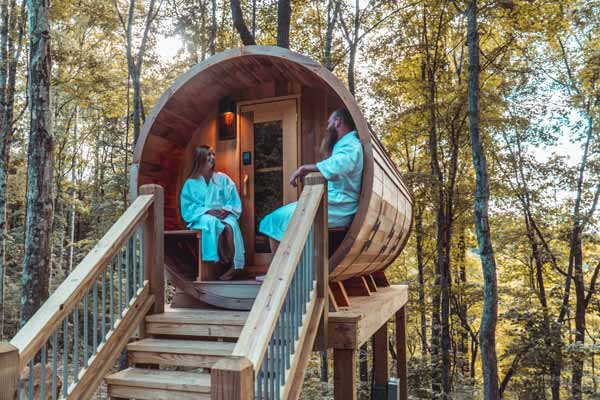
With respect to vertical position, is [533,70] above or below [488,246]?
above

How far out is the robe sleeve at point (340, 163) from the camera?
305cm

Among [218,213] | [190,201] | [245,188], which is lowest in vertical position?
[218,213]

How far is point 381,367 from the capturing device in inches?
215

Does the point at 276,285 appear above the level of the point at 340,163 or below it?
below

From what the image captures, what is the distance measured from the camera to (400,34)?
10.2m

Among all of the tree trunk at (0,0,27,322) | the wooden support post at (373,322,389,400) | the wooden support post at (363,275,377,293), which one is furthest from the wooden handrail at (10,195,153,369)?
the tree trunk at (0,0,27,322)

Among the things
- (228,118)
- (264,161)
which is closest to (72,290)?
(264,161)

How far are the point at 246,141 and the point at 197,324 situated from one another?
209 cm

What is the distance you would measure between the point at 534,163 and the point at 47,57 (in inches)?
379

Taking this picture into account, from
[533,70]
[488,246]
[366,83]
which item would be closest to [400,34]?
[366,83]

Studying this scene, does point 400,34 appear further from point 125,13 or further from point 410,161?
point 125,13

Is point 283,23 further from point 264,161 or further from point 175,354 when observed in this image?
point 175,354

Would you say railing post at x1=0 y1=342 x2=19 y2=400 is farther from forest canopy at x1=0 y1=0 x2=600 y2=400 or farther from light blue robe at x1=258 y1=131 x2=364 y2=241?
forest canopy at x1=0 y1=0 x2=600 y2=400

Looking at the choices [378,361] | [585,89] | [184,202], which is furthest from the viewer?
[585,89]
